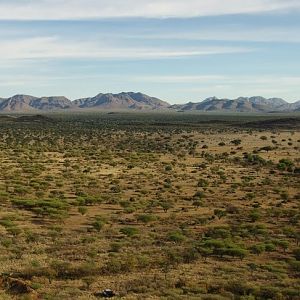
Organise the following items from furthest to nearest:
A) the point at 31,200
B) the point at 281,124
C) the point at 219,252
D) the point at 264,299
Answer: the point at 281,124 < the point at 31,200 < the point at 219,252 < the point at 264,299

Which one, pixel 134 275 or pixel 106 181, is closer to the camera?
pixel 134 275

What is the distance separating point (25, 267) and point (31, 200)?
52.5 feet

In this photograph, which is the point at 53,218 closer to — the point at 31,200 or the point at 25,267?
the point at 31,200

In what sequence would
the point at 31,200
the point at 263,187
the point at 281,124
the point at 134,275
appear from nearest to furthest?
the point at 134,275, the point at 31,200, the point at 263,187, the point at 281,124

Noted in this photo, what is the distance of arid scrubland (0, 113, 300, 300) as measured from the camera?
22.5 m

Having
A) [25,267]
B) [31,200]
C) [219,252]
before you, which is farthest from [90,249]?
[31,200]

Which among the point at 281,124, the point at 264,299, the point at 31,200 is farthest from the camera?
the point at 281,124

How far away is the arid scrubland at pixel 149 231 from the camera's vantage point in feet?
73.7

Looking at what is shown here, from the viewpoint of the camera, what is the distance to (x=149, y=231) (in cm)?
3212

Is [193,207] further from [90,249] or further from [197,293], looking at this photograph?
[197,293]

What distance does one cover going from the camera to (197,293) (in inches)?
848

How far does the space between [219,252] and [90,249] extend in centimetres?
708

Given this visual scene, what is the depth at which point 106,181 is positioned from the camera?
54.4m

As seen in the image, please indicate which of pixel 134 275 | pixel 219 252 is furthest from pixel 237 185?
pixel 134 275
